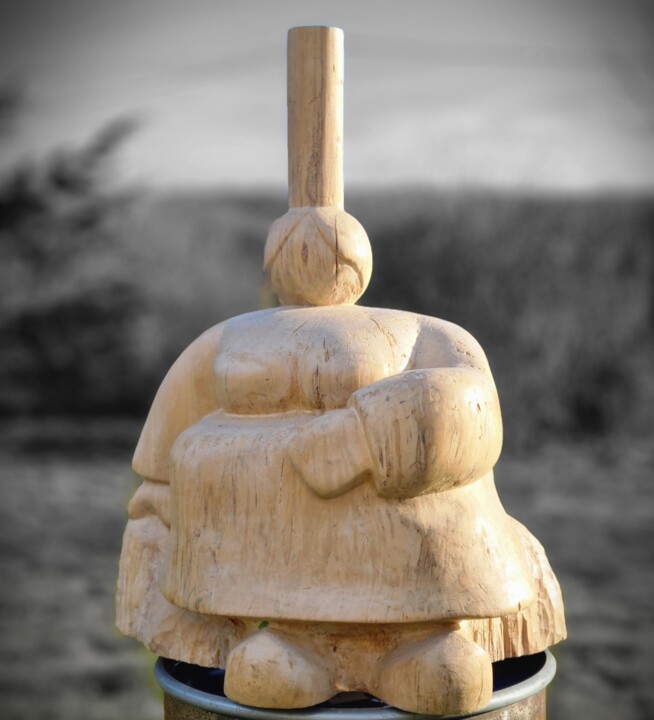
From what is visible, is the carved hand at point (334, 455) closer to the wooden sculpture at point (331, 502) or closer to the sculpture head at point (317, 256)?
the wooden sculpture at point (331, 502)

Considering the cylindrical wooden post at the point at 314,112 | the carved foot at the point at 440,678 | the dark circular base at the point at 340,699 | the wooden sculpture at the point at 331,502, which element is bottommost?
the dark circular base at the point at 340,699

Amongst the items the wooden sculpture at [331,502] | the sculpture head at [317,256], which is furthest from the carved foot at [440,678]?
the sculpture head at [317,256]

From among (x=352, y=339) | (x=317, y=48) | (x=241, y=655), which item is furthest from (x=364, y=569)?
(x=317, y=48)

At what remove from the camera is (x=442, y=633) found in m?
1.33

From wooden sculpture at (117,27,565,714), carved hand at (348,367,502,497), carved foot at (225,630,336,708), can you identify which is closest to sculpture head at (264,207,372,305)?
wooden sculpture at (117,27,565,714)

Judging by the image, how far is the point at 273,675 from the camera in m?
1.31

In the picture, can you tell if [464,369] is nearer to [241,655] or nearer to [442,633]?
[442,633]

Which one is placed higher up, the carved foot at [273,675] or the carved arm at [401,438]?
the carved arm at [401,438]

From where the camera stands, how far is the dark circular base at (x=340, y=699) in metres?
1.32

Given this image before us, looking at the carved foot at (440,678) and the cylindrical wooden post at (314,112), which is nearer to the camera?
the carved foot at (440,678)

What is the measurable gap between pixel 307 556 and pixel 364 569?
0.07 meters

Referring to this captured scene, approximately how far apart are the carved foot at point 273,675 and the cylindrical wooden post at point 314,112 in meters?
0.57

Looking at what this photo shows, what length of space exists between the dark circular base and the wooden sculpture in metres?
0.03

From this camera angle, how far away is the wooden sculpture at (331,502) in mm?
1308
